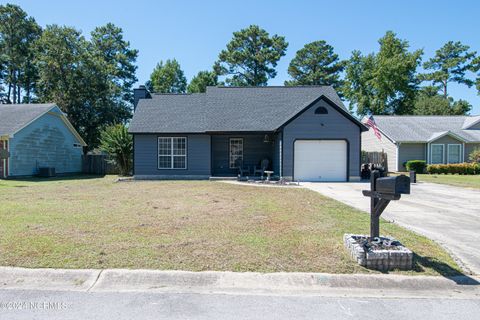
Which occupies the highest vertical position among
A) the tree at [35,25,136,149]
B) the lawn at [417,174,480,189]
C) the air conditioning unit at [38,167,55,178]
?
the tree at [35,25,136,149]

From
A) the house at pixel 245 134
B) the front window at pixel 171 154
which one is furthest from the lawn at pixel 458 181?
the front window at pixel 171 154

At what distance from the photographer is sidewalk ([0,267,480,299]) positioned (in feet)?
12.8

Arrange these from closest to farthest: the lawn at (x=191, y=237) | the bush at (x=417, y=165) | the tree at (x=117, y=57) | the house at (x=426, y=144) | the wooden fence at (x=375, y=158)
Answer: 1. the lawn at (x=191, y=237)
2. the wooden fence at (x=375, y=158)
3. the bush at (x=417, y=165)
4. the house at (x=426, y=144)
5. the tree at (x=117, y=57)

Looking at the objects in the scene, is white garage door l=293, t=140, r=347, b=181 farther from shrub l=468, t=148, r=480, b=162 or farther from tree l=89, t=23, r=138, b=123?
tree l=89, t=23, r=138, b=123

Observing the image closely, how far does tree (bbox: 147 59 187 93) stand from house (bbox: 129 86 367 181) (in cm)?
2761

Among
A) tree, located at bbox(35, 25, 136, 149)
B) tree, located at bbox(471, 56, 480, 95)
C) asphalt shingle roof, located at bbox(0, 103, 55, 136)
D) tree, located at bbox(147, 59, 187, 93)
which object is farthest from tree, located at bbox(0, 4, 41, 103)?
tree, located at bbox(471, 56, 480, 95)

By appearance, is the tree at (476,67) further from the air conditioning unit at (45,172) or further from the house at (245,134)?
the air conditioning unit at (45,172)

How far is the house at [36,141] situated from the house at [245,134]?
758 cm

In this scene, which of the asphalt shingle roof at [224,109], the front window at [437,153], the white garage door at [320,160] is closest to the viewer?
the white garage door at [320,160]

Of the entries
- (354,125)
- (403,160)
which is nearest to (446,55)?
(403,160)

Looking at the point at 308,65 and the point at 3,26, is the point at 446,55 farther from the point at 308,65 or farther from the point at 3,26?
the point at 3,26

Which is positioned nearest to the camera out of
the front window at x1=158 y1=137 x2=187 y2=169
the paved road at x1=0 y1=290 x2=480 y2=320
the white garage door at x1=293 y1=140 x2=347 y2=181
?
the paved road at x1=0 y1=290 x2=480 y2=320

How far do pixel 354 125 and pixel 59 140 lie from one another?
72.1 ft

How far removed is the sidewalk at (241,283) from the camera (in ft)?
12.8
